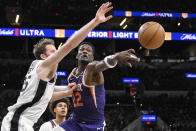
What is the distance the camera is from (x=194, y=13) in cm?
1631

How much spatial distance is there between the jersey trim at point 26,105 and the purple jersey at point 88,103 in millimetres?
976

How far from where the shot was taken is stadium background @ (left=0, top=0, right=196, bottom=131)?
14375mm

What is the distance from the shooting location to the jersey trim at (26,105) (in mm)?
3602

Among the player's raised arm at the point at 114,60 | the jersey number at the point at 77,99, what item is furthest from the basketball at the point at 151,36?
the jersey number at the point at 77,99

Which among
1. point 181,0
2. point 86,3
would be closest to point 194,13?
point 181,0

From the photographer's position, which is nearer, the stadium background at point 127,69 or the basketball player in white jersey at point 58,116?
the basketball player in white jersey at point 58,116

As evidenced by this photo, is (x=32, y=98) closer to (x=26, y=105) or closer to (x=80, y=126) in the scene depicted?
(x=26, y=105)

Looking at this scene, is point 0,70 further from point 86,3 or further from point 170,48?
point 170,48

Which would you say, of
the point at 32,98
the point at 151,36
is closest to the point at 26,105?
the point at 32,98

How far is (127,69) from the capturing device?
61.9ft

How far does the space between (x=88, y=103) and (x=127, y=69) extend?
14345 millimetres

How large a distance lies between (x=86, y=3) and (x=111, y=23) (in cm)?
243

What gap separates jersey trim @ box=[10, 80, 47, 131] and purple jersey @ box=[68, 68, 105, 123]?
0.98m

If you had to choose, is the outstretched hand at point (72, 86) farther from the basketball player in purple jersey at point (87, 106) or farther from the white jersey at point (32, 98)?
the white jersey at point (32, 98)
